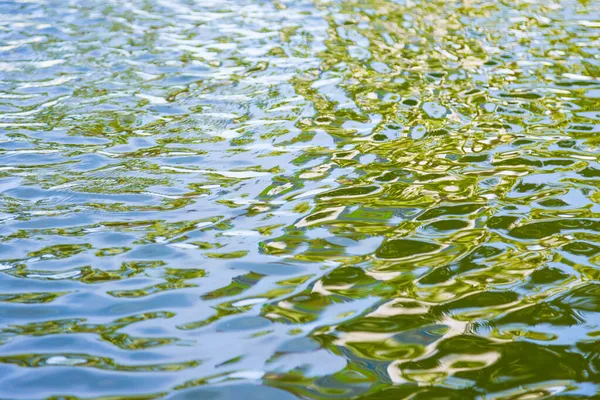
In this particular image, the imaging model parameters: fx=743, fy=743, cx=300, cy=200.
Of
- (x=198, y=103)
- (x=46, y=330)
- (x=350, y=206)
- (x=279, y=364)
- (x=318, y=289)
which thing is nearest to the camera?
(x=279, y=364)

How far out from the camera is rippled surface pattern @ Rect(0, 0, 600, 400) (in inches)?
101

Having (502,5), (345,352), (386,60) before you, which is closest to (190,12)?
(386,60)

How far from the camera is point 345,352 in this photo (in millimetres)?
2602

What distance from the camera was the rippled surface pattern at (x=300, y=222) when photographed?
2.55 metres

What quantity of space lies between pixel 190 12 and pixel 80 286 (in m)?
7.01

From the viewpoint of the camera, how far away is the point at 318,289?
120 inches

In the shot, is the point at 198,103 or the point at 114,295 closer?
the point at 114,295

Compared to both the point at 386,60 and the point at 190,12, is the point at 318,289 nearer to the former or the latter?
the point at 386,60

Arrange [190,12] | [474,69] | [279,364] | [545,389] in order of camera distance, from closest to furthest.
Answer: [545,389], [279,364], [474,69], [190,12]

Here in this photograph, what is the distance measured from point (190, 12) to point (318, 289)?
7.24 meters

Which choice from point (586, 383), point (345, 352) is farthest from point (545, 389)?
point (345, 352)

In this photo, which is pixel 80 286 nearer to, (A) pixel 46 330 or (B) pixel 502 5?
(A) pixel 46 330

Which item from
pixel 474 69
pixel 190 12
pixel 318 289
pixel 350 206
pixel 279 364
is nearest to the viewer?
pixel 279 364

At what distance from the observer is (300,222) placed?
3.70m
